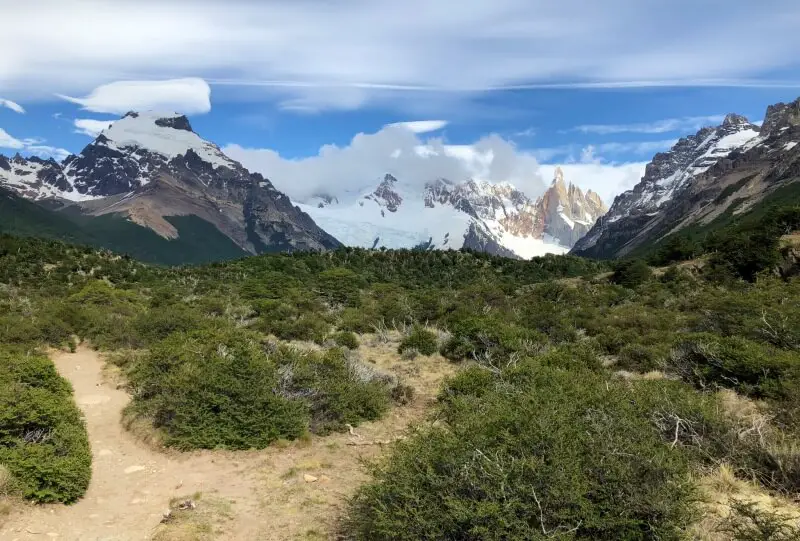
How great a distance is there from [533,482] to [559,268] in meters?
87.4

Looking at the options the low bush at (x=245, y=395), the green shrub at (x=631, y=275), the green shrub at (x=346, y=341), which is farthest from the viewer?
the green shrub at (x=631, y=275)

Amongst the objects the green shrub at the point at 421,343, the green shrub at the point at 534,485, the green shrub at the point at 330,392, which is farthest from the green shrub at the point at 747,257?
the green shrub at the point at 534,485

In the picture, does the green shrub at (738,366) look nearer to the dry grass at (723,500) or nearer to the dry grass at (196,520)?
the dry grass at (723,500)

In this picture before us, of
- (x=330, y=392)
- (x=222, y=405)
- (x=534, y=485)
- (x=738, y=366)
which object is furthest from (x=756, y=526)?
(x=222, y=405)

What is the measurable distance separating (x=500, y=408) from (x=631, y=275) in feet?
161

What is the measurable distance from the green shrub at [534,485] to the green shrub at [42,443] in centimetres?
570

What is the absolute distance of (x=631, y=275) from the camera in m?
52.6

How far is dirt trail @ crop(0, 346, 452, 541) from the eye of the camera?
8.77 metres

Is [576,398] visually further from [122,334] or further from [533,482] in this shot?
[122,334]

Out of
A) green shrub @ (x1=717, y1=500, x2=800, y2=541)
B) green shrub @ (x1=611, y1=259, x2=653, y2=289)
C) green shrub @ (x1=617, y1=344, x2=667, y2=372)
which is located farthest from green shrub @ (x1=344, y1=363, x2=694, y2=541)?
green shrub @ (x1=611, y1=259, x2=653, y2=289)

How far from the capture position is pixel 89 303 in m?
32.7

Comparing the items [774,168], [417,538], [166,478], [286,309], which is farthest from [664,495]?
[774,168]

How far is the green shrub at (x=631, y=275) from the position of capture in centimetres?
5107

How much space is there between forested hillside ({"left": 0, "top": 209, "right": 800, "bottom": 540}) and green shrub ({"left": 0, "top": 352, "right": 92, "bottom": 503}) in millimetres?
39
